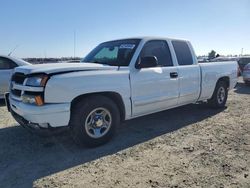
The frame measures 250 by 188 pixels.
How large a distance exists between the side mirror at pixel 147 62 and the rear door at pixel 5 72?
16.0 feet

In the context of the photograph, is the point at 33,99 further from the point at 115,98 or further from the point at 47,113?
the point at 115,98

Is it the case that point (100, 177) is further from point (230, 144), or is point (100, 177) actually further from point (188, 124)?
point (188, 124)

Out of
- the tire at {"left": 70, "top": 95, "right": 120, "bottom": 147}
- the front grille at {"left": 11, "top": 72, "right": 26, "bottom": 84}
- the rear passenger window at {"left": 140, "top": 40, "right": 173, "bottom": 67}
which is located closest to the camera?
the tire at {"left": 70, "top": 95, "right": 120, "bottom": 147}

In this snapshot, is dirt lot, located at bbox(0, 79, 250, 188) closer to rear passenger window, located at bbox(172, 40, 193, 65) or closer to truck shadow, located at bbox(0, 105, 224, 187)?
truck shadow, located at bbox(0, 105, 224, 187)

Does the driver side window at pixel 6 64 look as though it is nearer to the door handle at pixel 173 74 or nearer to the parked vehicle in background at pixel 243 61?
the door handle at pixel 173 74

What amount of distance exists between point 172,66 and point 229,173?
267 centimetres

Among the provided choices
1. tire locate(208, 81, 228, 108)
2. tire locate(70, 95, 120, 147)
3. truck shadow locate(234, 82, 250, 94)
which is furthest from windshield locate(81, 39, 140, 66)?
truck shadow locate(234, 82, 250, 94)

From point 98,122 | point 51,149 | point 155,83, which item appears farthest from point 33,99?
point 155,83

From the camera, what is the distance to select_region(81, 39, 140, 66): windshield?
189 inches

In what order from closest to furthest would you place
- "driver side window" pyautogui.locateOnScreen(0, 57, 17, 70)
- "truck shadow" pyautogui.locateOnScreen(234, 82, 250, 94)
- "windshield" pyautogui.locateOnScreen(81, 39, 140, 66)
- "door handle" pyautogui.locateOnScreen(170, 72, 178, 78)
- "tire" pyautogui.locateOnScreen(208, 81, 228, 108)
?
"windshield" pyautogui.locateOnScreen(81, 39, 140, 66), "door handle" pyautogui.locateOnScreen(170, 72, 178, 78), "tire" pyautogui.locateOnScreen(208, 81, 228, 108), "driver side window" pyautogui.locateOnScreen(0, 57, 17, 70), "truck shadow" pyautogui.locateOnScreen(234, 82, 250, 94)

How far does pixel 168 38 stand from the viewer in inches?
223

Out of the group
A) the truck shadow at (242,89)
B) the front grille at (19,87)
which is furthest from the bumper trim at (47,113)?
the truck shadow at (242,89)

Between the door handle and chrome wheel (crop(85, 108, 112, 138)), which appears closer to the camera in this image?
chrome wheel (crop(85, 108, 112, 138))

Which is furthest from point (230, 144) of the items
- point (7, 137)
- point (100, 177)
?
point (7, 137)
